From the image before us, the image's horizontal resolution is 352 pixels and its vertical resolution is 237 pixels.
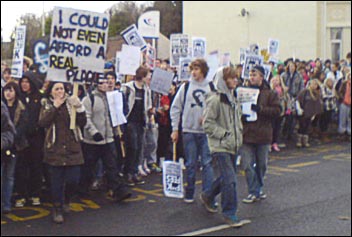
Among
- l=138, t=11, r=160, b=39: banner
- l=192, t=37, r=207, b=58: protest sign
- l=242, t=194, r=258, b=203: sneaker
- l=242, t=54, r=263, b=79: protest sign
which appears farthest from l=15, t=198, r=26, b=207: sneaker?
l=192, t=37, r=207, b=58: protest sign

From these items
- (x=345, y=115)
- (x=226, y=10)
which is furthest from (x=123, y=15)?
(x=226, y=10)

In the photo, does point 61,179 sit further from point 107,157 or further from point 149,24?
point 149,24

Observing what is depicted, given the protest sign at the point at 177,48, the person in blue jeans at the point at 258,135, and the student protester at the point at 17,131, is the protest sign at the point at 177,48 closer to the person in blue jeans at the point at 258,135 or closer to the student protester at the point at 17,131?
the person in blue jeans at the point at 258,135

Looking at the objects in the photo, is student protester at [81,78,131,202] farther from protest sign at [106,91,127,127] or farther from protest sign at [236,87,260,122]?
protest sign at [236,87,260,122]

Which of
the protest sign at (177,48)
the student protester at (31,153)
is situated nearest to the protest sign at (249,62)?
the protest sign at (177,48)

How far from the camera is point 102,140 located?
888 centimetres

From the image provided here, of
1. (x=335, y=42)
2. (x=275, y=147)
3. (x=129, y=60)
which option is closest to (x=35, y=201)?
(x=129, y=60)

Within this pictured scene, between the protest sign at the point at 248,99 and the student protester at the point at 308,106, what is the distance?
6.79 meters

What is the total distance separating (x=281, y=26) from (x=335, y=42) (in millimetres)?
2711

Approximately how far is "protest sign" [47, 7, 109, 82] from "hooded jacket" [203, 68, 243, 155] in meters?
1.52

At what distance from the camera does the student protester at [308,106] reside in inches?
614

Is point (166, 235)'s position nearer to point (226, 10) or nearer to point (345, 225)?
point (345, 225)

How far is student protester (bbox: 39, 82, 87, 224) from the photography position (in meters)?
7.77

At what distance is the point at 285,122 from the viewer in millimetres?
16016
